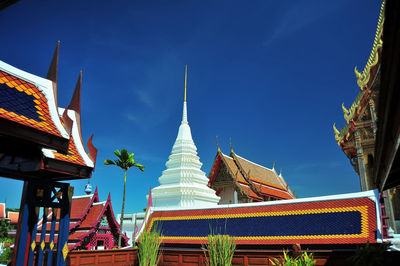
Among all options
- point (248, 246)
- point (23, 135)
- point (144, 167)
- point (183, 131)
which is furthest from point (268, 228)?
point (144, 167)

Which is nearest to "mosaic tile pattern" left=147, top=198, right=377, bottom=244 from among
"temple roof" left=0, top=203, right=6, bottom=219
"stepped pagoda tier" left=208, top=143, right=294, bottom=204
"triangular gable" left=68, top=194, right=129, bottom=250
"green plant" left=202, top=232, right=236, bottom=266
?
"green plant" left=202, top=232, right=236, bottom=266

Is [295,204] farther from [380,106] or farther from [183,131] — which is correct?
[183,131]

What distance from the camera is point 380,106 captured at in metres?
2.37

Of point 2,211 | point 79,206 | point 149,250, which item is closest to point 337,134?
point 149,250

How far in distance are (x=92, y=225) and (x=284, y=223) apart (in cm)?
1128

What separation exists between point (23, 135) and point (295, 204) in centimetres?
851

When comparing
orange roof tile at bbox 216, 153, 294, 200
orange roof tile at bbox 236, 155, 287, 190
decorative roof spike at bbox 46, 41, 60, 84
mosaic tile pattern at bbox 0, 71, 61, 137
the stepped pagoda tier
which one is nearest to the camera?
mosaic tile pattern at bbox 0, 71, 61, 137

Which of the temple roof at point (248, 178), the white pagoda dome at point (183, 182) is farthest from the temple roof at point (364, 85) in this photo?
the white pagoda dome at point (183, 182)

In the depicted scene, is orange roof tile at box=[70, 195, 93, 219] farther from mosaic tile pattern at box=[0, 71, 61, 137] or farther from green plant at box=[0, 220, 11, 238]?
green plant at box=[0, 220, 11, 238]

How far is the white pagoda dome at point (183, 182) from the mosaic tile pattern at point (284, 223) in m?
2.50

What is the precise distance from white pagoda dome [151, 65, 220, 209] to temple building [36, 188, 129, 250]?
3.85m

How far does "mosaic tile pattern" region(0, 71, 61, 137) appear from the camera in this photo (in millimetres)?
4035

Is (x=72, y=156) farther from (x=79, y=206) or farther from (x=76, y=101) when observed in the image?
(x=79, y=206)

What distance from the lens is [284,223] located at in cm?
985
